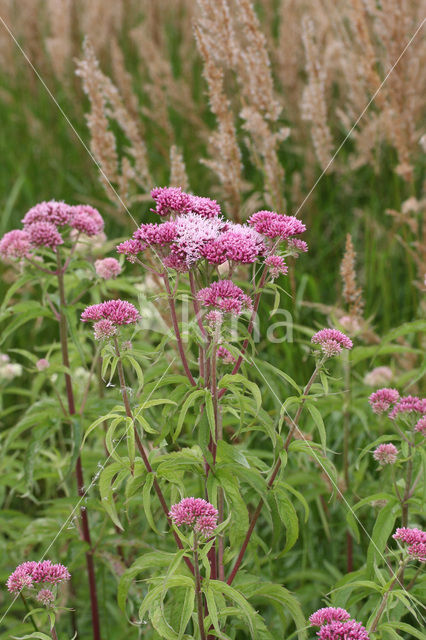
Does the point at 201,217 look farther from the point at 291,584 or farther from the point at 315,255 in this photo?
the point at 315,255

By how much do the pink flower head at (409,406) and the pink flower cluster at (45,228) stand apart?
1.13 m

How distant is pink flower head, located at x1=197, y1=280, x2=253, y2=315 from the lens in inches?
63.7

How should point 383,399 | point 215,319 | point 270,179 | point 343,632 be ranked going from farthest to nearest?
point 270,179
point 383,399
point 215,319
point 343,632

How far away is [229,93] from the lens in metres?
5.48

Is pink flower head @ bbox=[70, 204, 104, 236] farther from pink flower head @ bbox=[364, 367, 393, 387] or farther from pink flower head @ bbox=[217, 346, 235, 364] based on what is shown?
pink flower head @ bbox=[364, 367, 393, 387]

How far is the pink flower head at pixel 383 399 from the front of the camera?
1.98m

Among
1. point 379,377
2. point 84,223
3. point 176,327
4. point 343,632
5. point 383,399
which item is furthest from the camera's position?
point 379,377

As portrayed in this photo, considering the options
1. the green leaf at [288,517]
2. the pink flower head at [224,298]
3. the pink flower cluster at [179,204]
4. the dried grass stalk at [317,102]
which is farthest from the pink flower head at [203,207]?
the dried grass stalk at [317,102]

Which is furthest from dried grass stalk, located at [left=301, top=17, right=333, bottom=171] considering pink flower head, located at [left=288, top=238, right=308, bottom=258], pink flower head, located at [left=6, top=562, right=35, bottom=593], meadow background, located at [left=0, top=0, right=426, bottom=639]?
pink flower head, located at [left=6, top=562, right=35, bottom=593]

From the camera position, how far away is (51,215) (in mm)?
2314

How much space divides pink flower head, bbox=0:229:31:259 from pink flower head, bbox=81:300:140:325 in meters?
0.64

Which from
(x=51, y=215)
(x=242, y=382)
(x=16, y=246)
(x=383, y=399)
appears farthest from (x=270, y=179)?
(x=242, y=382)

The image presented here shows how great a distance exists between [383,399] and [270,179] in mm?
1647

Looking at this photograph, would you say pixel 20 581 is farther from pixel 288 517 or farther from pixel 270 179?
pixel 270 179
